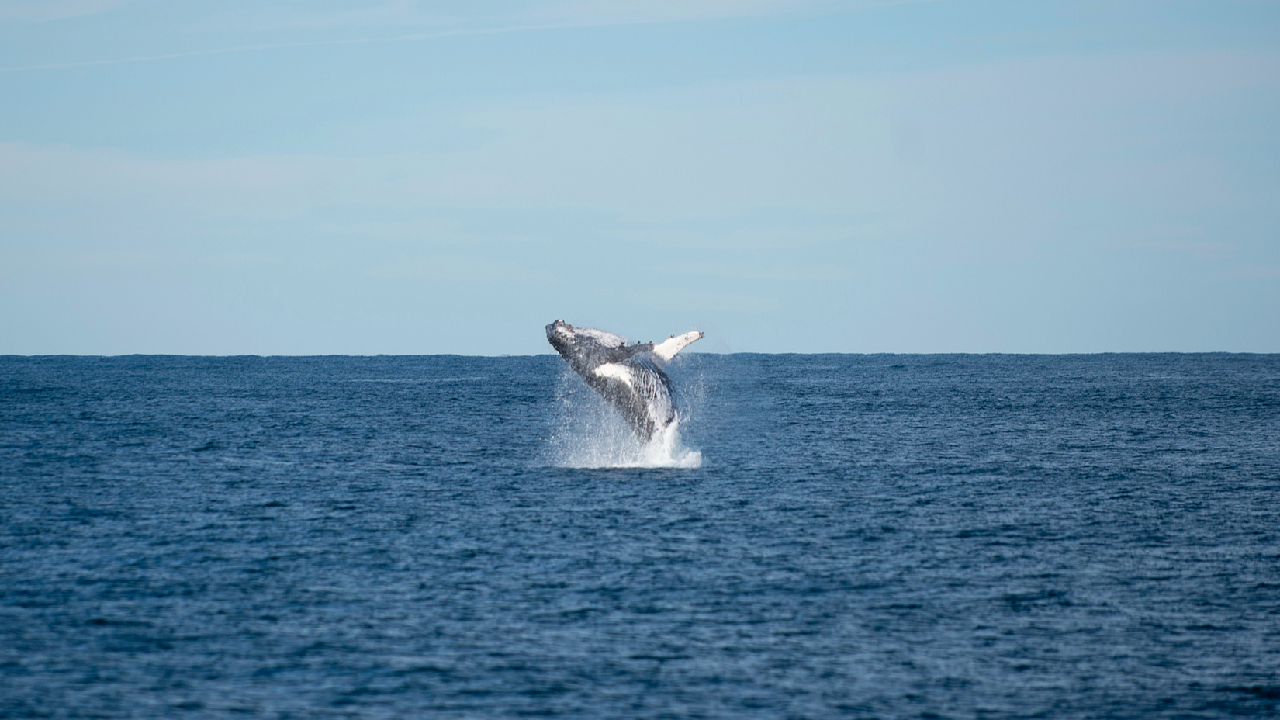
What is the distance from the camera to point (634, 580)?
79.7 feet

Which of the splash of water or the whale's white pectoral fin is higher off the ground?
the whale's white pectoral fin

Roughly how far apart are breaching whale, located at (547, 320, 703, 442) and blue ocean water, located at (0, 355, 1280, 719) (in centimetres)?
299

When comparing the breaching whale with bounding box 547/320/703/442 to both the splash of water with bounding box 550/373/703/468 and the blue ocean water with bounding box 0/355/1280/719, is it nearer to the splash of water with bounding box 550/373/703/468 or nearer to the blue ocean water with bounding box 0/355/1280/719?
the splash of water with bounding box 550/373/703/468

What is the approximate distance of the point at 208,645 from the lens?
19.9 m

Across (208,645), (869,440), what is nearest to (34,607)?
(208,645)

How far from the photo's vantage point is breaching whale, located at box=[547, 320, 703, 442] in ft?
104

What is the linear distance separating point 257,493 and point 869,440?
2879cm

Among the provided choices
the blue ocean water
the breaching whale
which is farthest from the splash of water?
the breaching whale

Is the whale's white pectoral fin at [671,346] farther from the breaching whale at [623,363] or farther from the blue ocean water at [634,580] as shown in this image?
the blue ocean water at [634,580]

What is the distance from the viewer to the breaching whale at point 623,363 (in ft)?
104

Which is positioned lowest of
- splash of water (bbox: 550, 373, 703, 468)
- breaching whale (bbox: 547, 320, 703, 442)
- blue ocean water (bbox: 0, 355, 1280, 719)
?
blue ocean water (bbox: 0, 355, 1280, 719)

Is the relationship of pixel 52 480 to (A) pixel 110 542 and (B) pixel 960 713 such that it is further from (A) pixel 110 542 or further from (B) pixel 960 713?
(B) pixel 960 713

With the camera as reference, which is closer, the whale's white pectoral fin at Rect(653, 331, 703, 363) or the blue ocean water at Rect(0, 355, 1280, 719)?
the blue ocean water at Rect(0, 355, 1280, 719)

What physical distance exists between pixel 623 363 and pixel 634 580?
8624mm
